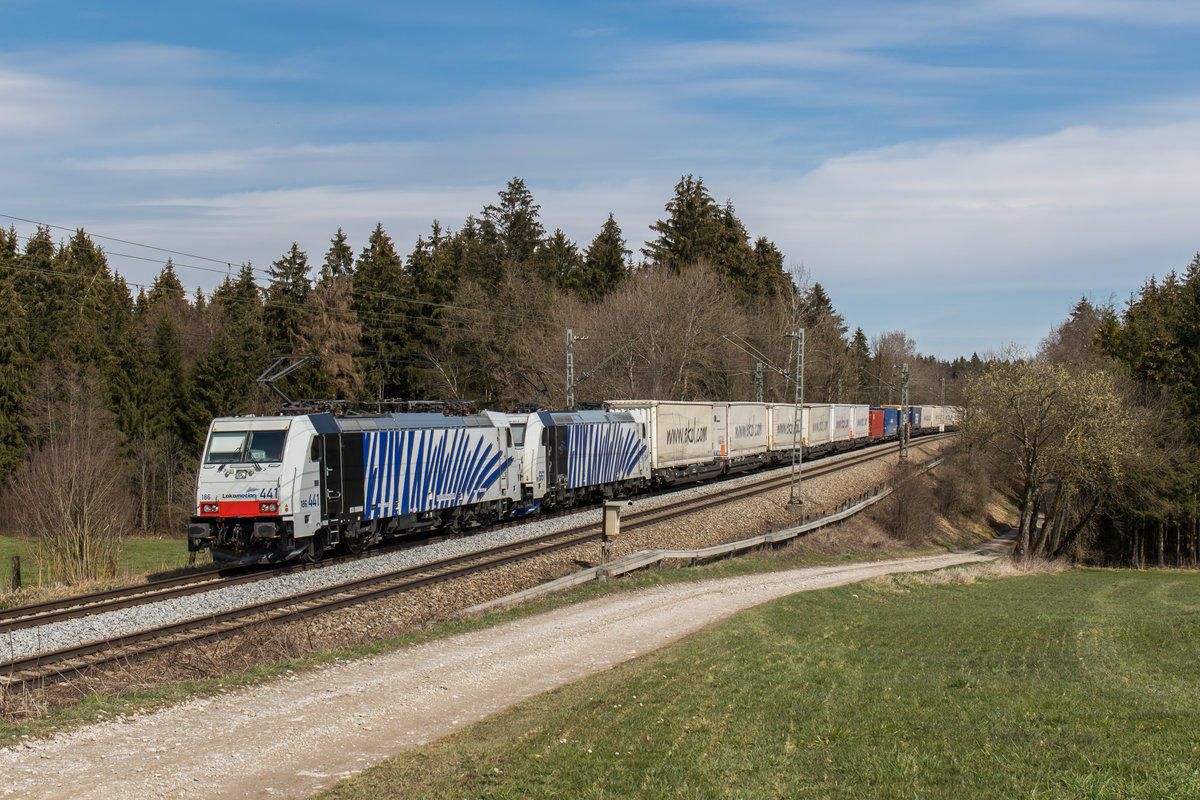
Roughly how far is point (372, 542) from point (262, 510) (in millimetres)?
4309

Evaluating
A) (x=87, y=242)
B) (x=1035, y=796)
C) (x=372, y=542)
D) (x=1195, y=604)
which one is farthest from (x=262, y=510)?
(x=87, y=242)

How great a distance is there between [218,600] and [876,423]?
61.7 m

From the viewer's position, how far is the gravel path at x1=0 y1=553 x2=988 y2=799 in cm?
774

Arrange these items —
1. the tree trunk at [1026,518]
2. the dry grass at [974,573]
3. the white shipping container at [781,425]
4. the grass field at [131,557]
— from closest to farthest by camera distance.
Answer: the grass field at [131,557]
the dry grass at [974,573]
the tree trunk at [1026,518]
the white shipping container at [781,425]

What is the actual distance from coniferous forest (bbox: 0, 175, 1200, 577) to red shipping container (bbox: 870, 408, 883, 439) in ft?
21.8

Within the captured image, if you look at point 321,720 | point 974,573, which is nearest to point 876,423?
point 974,573

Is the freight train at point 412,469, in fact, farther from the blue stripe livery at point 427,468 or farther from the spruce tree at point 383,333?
the spruce tree at point 383,333

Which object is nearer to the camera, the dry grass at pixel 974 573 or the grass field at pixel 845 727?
the grass field at pixel 845 727

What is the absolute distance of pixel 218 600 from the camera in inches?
659

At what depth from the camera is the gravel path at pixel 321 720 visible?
25.4 feet

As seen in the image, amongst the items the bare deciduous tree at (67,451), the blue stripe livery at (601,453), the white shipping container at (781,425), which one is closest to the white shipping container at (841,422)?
the white shipping container at (781,425)

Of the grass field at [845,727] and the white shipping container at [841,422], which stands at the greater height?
the white shipping container at [841,422]

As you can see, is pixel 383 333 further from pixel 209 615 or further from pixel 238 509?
pixel 209 615

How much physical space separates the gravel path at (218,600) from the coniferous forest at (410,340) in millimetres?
21129
